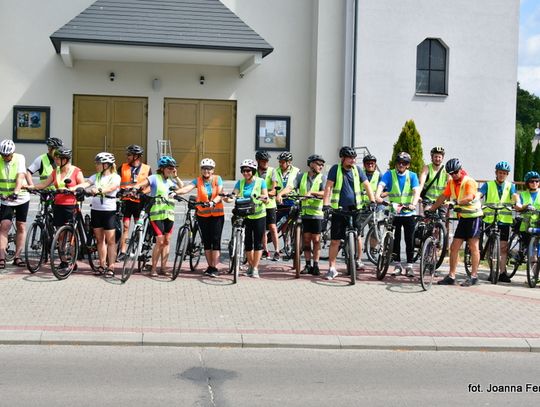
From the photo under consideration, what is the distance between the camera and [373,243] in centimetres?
1268

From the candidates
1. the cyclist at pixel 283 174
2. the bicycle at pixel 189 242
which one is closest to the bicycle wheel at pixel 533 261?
the cyclist at pixel 283 174

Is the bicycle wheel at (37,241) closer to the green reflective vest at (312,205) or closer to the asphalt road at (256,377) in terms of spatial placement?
the asphalt road at (256,377)

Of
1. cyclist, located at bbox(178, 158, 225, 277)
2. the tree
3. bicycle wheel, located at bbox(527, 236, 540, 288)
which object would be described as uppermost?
the tree

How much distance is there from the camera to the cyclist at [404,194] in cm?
1182

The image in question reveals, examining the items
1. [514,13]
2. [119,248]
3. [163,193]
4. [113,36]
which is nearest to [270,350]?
[163,193]

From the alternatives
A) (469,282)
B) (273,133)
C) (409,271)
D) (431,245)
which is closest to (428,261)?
(431,245)

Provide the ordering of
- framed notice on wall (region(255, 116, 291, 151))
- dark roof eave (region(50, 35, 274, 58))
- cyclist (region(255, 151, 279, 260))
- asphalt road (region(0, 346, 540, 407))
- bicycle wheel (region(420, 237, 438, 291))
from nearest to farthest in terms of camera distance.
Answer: asphalt road (region(0, 346, 540, 407)) < bicycle wheel (region(420, 237, 438, 291)) < cyclist (region(255, 151, 279, 260)) < dark roof eave (region(50, 35, 274, 58)) < framed notice on wall (region(255, 116, 291, 151))

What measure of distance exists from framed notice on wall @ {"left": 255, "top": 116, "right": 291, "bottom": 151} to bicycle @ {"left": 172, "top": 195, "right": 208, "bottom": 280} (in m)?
13.2

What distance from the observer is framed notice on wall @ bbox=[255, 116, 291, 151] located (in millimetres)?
25141

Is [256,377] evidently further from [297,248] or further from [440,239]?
[440,239]

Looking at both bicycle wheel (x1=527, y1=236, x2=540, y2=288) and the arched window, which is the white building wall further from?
bicycle wheel (x1=527, y1=236, x2=540, y2=288)

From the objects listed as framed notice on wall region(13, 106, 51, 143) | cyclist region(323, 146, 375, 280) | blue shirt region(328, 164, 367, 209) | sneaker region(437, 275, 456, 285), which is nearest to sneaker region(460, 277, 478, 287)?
sneaker region(437, 275, 456, 285)

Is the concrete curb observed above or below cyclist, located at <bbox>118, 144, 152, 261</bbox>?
below

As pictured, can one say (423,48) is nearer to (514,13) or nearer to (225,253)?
(514,13)
